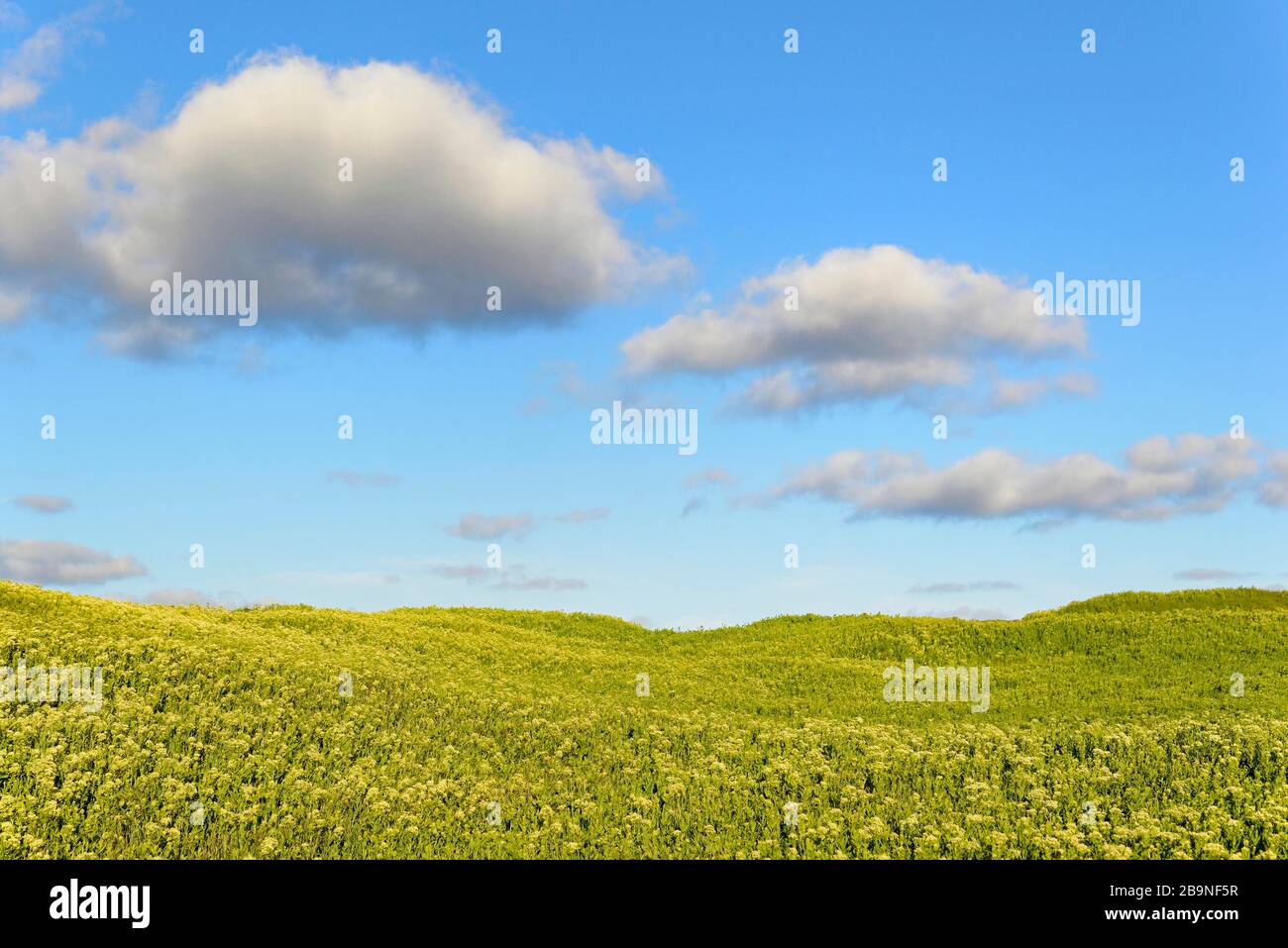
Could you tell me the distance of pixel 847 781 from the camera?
59.5 ft

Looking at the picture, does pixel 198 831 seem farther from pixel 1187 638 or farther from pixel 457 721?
Answer: pixel 1187 638

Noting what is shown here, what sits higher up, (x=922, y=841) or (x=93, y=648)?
(x=93, y=648)

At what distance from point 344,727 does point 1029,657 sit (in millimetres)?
24165

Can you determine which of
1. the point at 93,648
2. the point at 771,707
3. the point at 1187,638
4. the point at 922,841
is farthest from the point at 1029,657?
the point at 93,648

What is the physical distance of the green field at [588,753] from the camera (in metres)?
15.3

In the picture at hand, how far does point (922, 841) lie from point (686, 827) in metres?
3.86

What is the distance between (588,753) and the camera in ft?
65.6

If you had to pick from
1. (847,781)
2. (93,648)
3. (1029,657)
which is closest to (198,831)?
(93,648)

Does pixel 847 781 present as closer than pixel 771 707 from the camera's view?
Yes

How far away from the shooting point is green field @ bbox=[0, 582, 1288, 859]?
15.3 m
